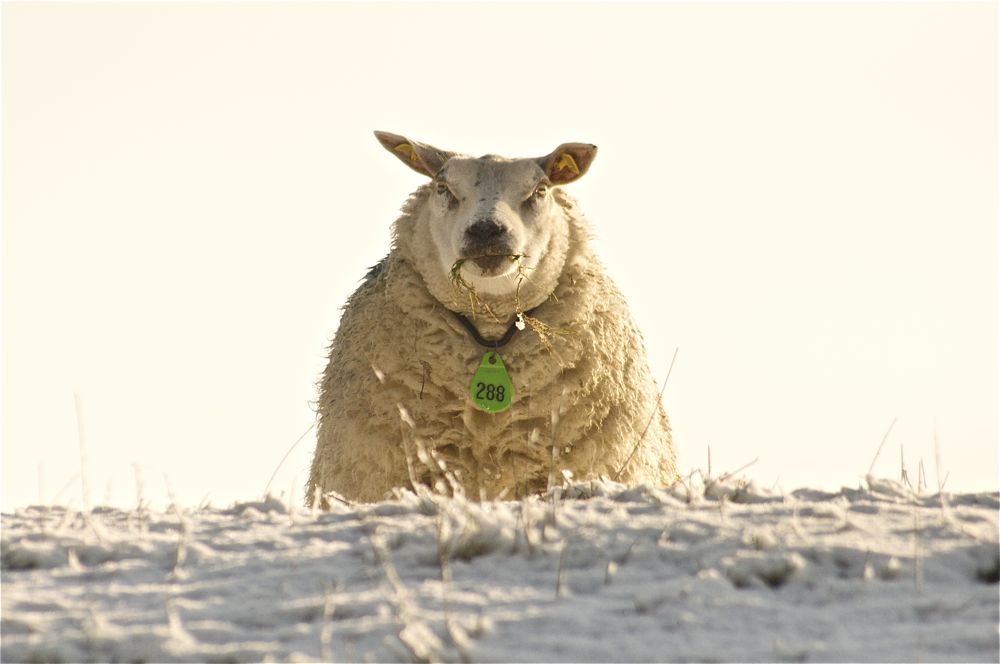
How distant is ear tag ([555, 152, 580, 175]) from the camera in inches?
341

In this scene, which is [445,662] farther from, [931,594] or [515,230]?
[515,230]

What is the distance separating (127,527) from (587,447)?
3212mm

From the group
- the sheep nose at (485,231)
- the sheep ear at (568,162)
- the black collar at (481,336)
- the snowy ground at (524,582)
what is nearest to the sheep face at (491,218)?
the sheep nose at (485,231)

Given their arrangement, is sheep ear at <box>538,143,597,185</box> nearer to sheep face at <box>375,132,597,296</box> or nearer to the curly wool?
sheep face at <box>375,132,597,296</box>

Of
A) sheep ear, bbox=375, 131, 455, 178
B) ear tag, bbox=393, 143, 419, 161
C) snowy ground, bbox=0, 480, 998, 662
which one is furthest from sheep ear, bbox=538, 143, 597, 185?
snowy ground, bbox=0, 480, 998, 662

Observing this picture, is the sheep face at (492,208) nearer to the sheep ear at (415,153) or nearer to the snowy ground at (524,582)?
the sheep ear at (415,153)

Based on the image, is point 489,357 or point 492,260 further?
point 489,357

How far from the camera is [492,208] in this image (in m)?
8.00

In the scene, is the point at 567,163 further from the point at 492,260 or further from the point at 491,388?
the point at 491,388

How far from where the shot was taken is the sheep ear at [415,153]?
878 cm

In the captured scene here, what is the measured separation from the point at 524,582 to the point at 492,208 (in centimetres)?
378

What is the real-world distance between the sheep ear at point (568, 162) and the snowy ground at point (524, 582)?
358cm

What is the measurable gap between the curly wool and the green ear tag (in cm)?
5

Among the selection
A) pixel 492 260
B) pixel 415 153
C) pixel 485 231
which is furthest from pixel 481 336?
pixel 415 153
